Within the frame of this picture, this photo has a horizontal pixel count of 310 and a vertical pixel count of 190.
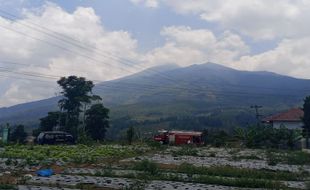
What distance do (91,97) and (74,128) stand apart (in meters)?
8.06

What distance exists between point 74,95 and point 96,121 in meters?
6.75

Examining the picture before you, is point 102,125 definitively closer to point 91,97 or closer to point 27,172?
point 91,97

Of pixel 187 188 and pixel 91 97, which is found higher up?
pixel 91 97

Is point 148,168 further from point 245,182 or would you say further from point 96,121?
point 96,121

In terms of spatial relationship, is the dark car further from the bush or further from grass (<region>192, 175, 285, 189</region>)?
grass (<region>192, 175, 285, 189</region>)

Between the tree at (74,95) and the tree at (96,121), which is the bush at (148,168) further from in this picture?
the tree at (74,95)

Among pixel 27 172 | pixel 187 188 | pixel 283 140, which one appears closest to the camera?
pixel 187 188

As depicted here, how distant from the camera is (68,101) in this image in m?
57.1

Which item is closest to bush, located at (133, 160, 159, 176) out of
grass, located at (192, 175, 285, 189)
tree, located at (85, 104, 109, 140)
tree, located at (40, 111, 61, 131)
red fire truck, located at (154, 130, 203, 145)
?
grass, located at (192, 175, 285, 189)

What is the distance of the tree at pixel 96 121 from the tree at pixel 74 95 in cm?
327

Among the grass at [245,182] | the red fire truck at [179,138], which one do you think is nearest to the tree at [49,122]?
the red fire truck at [179,138]

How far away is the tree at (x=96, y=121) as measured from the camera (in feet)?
173

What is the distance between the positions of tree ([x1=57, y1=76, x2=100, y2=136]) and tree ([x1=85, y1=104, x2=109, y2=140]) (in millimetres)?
3273

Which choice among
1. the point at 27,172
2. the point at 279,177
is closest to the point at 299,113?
the point at 279,177
